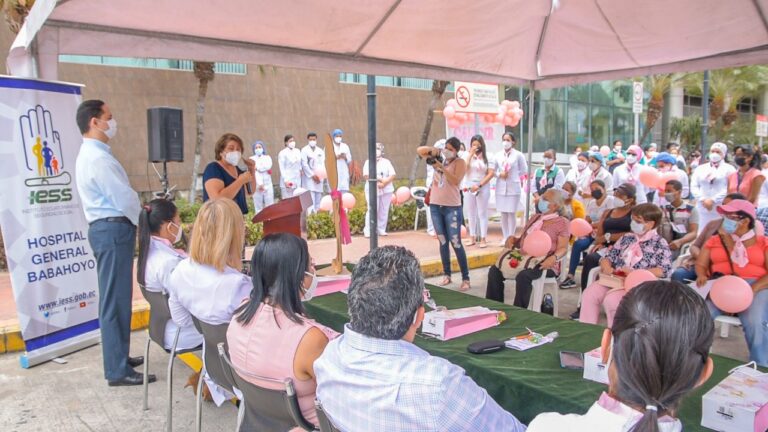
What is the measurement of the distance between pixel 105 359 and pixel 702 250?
4204 millimetres

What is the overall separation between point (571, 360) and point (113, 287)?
9.60 feet

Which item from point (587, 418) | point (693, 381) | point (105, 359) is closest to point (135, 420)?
point (105, 359)

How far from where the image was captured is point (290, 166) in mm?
11039

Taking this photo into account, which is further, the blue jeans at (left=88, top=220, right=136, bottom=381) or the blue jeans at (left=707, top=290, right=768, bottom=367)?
the blue jeans at (left=88, top=220, right=136, bottom=381)

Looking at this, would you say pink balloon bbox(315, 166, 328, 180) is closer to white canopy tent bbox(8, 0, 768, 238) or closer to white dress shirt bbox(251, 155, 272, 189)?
white dress shirt bbox(251, 155, 272, 189)

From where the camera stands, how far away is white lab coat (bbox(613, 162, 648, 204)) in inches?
355

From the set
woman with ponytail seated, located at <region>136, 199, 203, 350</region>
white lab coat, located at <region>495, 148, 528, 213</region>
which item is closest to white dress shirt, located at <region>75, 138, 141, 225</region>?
woman with ponytail seated, located at <region>136, 199, 203, 350</region>

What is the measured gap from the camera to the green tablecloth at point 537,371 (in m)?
1.80

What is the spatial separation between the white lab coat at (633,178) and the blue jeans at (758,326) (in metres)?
5.70

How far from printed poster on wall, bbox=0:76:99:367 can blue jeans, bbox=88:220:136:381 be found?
2.08ft

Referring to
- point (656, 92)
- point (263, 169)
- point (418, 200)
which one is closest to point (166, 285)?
point (263, 169)

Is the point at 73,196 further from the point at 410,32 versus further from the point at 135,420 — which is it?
the point at 410,32

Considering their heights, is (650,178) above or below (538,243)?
above

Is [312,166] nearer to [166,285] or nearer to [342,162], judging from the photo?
[342,162]
